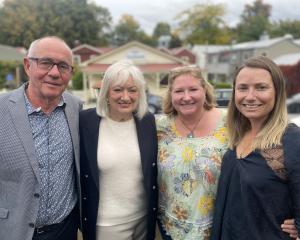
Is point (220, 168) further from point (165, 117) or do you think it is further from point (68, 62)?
point (68, 62)

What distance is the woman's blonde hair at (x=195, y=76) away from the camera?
112 inches

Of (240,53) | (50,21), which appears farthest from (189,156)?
(50,21)

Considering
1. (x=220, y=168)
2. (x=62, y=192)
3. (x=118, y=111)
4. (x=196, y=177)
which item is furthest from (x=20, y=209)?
(x=220, y=168)

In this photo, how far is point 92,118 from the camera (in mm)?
3006

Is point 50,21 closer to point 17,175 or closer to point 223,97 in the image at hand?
point 223,97

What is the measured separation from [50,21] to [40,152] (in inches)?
2056

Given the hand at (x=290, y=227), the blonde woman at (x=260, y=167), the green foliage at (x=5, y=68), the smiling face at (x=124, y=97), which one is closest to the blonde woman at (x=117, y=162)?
the smiling face at (x=124, y=97)

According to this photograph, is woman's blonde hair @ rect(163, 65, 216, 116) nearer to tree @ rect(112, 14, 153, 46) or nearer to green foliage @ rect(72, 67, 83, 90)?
green foliage @ rect(72, 67, 83, 90)

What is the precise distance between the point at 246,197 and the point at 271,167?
0.25m

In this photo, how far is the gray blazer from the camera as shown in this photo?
8.29ft

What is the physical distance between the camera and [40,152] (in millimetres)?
2623

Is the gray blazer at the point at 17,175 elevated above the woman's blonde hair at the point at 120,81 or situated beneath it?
situated beneath

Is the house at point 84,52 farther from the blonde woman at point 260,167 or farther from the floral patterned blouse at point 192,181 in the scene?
the blonde woman at point 260,167

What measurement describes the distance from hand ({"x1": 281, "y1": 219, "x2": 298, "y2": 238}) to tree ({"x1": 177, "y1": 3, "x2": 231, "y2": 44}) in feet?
209
